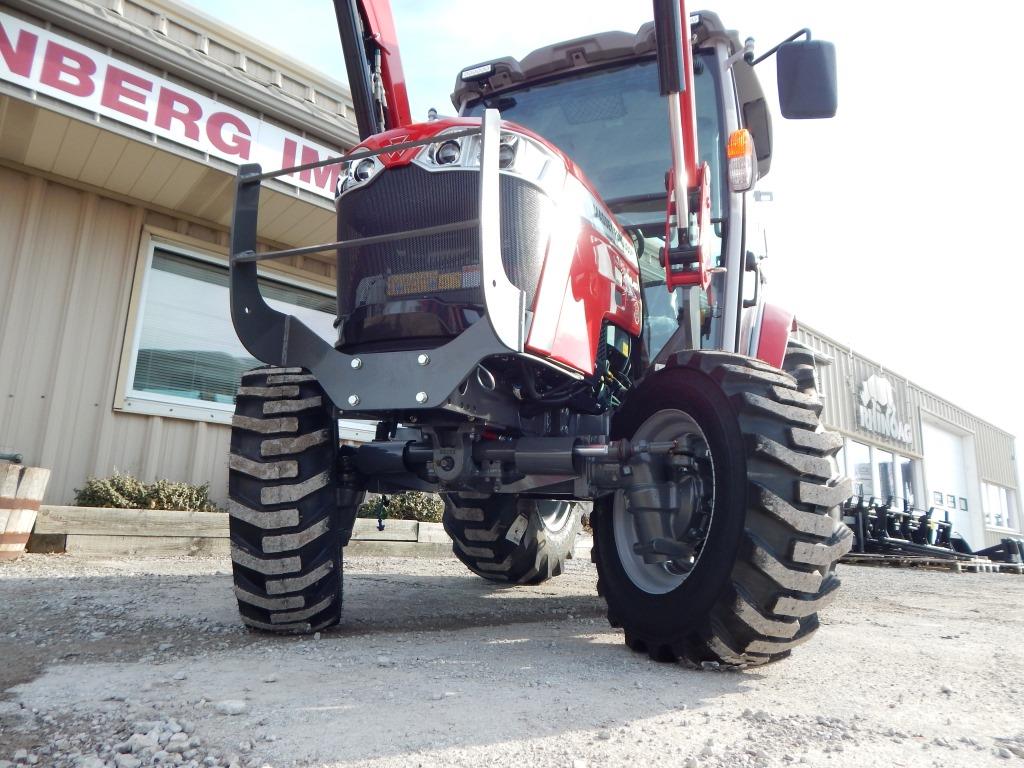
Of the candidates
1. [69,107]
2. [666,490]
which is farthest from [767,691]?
[69,107]

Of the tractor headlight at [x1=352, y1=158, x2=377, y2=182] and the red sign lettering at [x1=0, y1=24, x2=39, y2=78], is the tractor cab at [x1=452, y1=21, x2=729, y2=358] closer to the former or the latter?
the tractor headlight at [x1=352, y1=158, x2=377, y2=182]

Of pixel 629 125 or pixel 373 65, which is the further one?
pixel 629 125

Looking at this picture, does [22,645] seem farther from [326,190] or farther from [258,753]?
[326,190]

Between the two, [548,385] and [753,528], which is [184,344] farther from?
[753,528]

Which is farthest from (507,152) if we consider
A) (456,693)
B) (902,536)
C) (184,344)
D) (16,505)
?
(902,536)

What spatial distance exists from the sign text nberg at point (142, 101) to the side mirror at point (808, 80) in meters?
3.76

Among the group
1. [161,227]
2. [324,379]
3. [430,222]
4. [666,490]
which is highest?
[161,227]

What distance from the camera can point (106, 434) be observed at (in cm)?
683

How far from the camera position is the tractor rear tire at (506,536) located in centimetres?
473

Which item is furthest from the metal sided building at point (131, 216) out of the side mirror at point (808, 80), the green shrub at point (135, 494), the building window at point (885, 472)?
the building window at point (885, 472)

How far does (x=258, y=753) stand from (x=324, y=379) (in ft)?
4.88

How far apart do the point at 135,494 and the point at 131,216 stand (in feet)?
8.46

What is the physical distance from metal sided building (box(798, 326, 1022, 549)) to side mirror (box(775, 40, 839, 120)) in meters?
12.9

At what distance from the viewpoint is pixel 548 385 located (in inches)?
124
